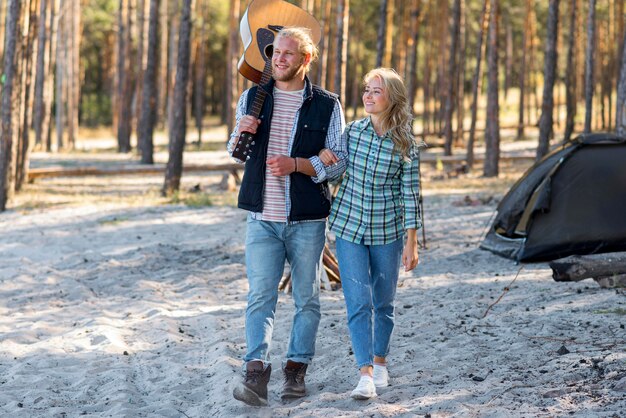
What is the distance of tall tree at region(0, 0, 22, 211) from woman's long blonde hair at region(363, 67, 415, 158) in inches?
408

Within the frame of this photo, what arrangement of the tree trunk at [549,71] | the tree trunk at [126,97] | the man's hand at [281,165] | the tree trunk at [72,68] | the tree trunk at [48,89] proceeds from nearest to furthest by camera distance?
the man's hand at [281,165], the tree trunk at [549,71], the tree trunk at [48,89], the tree trunk at [126,97], the tree trunk at [72,68]

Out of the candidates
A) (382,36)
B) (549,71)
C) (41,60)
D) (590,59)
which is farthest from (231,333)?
(41,60)

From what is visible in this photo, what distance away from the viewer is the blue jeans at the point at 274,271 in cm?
496

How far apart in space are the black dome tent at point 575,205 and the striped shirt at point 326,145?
5.42 meters

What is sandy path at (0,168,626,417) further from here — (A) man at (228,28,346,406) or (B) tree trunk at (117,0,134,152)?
(B) tree trunk at (117,0,134,152)

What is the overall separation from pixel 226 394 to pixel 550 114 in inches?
569

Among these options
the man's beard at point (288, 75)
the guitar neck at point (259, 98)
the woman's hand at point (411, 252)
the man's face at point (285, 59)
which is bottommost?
the woman's hand at point (411, 252)

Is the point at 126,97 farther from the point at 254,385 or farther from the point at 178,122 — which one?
the point at 254,385

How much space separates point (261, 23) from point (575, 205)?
18.7 feet

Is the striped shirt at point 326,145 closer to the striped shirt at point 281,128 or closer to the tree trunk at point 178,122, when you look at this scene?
the striped shirt at point 281,128

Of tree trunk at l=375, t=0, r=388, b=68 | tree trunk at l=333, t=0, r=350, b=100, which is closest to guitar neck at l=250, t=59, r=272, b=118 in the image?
tree trunk at l=333, t=0, r=350, b=100

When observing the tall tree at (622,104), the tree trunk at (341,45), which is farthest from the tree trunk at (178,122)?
the tall tree at (622,104)

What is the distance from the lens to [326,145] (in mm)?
5020

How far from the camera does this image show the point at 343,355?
20.8 feet
